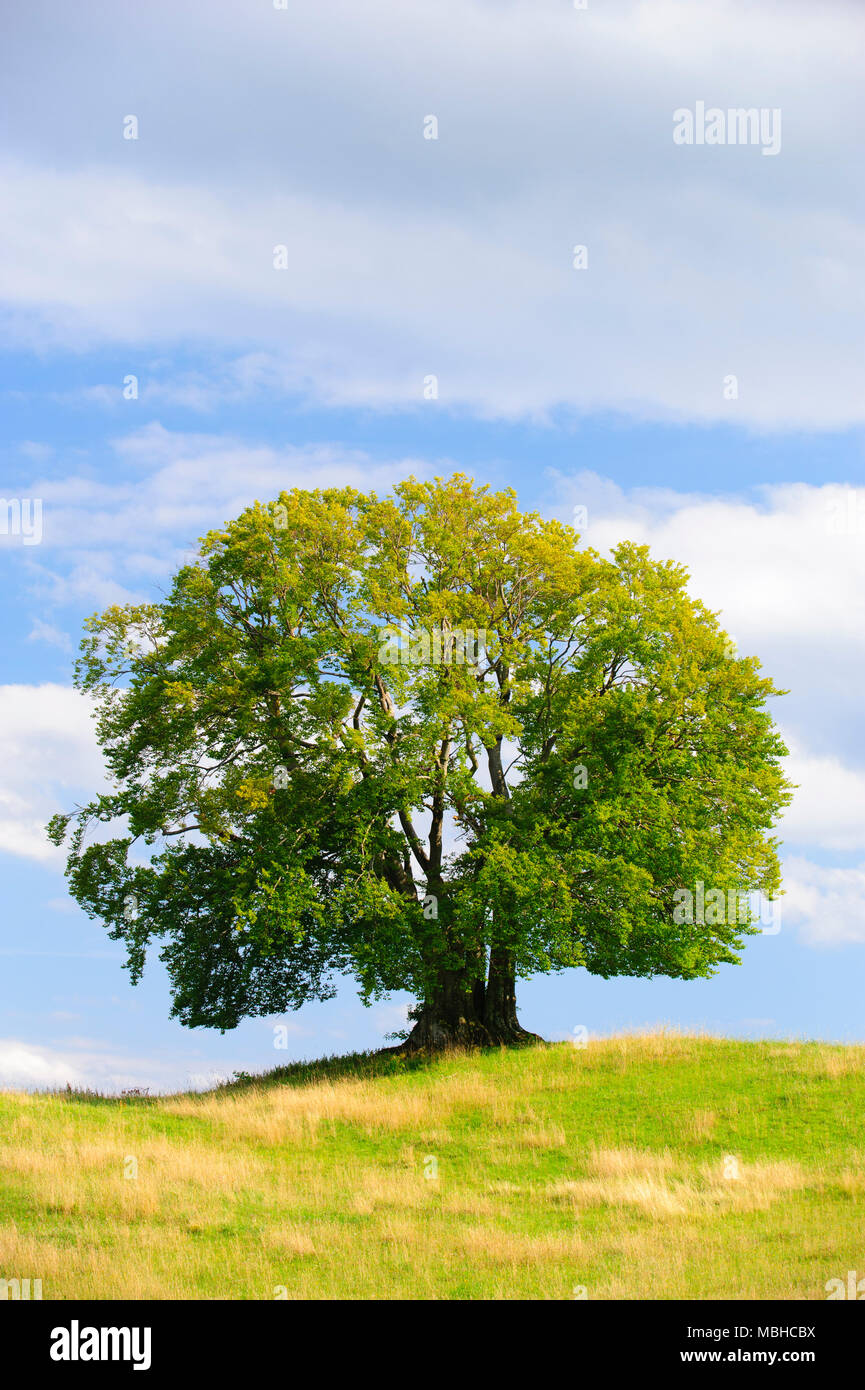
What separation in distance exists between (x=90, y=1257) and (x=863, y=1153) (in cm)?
1467

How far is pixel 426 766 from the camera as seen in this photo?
2936 centimetres

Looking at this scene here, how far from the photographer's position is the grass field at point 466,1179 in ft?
49.4

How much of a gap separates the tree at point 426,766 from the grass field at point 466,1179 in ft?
9.48

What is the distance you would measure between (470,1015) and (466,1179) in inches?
406

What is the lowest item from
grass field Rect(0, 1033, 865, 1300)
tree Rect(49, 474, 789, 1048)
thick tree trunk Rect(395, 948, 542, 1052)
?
grass field Rect(0, 1033, 865, 1300)

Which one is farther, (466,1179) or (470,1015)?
(470,1015)

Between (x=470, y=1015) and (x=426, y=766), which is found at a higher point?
(x=426, y=766)

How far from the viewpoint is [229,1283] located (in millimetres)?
14906

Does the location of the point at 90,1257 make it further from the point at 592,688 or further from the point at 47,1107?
the point at 592,688

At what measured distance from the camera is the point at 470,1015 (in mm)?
31844

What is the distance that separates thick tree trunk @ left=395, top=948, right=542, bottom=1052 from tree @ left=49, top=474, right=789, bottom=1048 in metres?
0.07

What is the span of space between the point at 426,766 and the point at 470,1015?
7.95 m

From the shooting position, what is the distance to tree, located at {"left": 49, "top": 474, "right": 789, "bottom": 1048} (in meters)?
28.6

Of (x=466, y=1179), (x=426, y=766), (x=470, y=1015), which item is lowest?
(x=466, y=1179)
